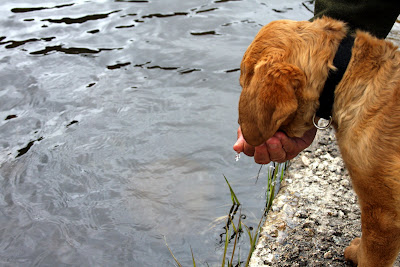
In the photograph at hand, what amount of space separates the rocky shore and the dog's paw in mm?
66

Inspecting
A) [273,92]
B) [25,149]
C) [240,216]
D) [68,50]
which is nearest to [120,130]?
[25,149]

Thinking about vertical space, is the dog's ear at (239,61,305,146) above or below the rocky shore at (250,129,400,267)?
above

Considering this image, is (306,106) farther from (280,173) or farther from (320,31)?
(280,173)

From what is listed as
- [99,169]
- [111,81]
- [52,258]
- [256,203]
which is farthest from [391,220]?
[111,81]

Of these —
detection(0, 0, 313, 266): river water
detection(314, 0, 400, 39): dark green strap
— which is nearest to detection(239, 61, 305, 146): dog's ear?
detection(314, 0, 400, 39): dark green strap

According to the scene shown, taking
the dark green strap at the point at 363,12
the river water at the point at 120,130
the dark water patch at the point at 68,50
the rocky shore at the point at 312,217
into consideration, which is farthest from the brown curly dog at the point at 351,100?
the dark water patch at the point at 68,50

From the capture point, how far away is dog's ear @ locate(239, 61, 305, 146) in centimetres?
286

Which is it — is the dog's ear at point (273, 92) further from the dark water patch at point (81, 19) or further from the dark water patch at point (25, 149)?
the dark water patch at point (81, 19)

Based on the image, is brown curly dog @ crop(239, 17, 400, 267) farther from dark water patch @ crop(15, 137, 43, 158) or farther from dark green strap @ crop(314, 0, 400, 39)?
dark water patch @ crop(15, 137, 43, 158)

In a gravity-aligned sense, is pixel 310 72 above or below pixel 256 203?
above

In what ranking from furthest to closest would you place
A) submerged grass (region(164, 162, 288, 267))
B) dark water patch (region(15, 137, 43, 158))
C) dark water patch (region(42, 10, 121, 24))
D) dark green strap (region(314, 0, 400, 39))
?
dark water patch (region(42, 10, 121, 24)), dark water patch (region(15, 137, 43, 158)), submerged grass (region(164, 162, 288, 267)), dark green strap (region(314, 0, 400, 39))

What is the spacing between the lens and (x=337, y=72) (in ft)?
9.56

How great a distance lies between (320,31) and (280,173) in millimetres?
2177

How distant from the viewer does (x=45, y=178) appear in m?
4.91
